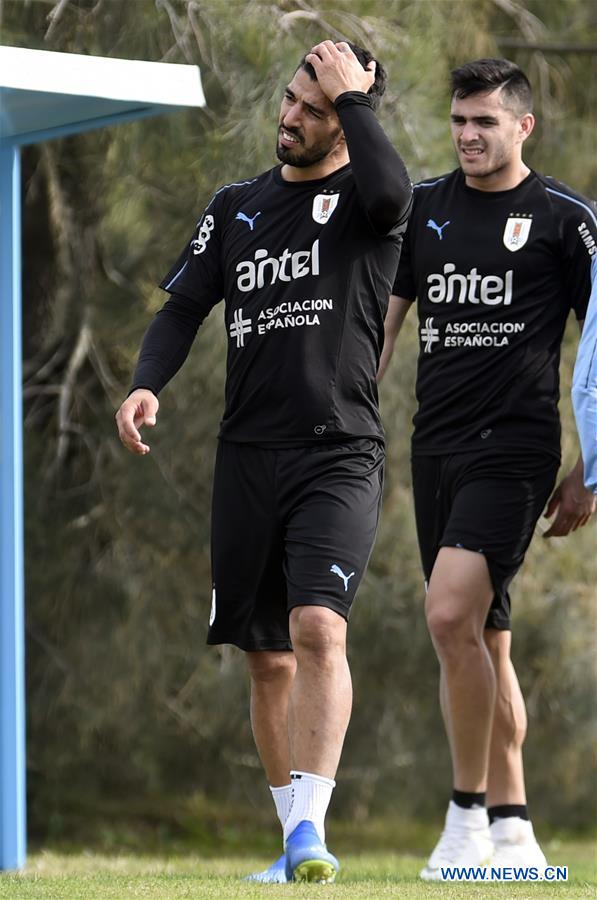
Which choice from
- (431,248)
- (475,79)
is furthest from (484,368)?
(475,79)

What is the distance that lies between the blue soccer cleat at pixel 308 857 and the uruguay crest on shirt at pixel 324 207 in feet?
4.96

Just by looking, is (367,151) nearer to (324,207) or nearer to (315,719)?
(324,207)

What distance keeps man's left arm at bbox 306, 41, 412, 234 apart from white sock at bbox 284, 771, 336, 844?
4.52 feet

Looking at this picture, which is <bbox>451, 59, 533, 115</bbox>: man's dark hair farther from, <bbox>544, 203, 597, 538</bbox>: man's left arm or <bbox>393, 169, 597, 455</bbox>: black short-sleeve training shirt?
<bbox>544, 203, 597, 538</bbox>: man's left arm

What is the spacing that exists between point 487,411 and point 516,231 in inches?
22.0

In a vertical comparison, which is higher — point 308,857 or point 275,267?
point 275,267

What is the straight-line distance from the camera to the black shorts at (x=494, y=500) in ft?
14.9

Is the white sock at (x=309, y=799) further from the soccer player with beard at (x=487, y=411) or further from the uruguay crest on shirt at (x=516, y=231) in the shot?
the uruguay crest on shirt at (x=516, y=231)

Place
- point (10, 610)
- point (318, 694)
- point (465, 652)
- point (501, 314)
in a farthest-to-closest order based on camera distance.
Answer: point (501, 314) → point (465, 652) → point (10, 610) → point (318, 694)

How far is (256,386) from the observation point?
13.1 ft

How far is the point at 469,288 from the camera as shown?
470 centimetres

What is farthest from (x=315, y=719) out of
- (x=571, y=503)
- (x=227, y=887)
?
(x=571, y=503)

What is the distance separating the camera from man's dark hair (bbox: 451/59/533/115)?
15.7 feet

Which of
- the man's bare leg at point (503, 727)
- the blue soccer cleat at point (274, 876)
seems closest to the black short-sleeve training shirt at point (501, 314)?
the man's bare leg at point (503, 727)
